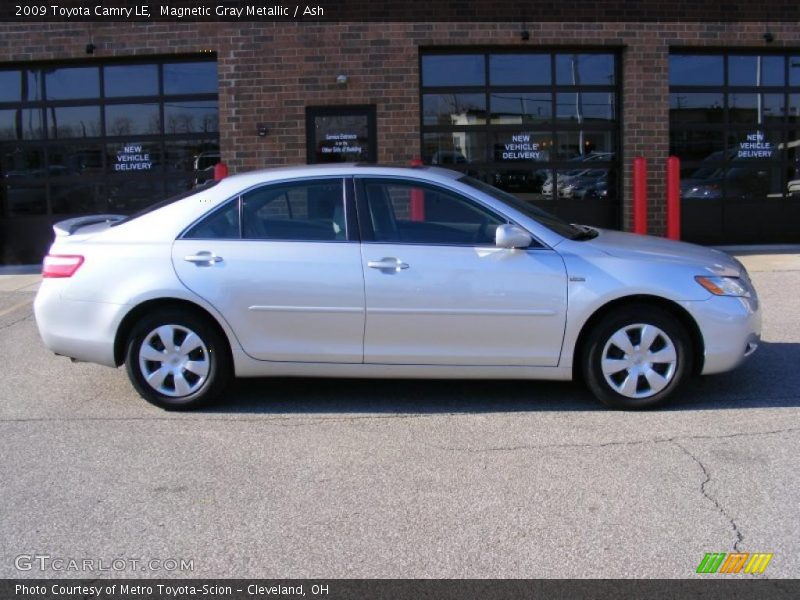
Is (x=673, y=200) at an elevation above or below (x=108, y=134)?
below

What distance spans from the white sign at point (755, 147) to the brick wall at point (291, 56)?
2.33m

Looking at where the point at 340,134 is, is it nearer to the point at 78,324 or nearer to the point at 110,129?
the point at 110,129

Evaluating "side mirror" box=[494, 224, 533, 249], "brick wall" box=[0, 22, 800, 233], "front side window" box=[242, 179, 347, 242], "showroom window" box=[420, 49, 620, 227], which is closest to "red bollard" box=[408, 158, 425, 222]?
"front side window" box=[242, 179, 347, 242]

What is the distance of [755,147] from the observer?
1305 centimetres

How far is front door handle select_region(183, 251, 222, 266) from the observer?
5.65 metres

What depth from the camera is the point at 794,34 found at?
12.8 m

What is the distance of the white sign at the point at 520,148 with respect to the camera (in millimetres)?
12719

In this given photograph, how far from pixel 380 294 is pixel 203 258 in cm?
119

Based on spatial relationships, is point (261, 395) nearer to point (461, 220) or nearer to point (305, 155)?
point (461, 220)

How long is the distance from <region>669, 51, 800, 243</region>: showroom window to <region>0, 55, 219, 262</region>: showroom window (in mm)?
6994

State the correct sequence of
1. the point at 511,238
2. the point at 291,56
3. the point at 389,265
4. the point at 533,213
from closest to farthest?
the point at 511,238 → the point at 389,265 → the point at 533,213 → the point at 291,56
